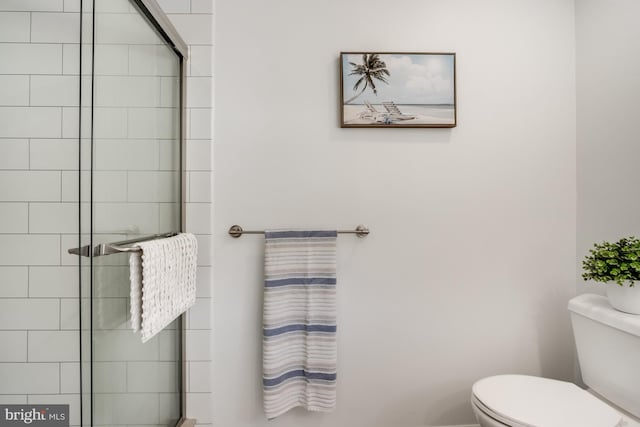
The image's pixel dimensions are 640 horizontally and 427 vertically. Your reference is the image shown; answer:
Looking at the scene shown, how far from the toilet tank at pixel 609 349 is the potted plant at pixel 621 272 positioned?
4cm

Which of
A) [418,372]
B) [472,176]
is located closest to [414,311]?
[418,372]

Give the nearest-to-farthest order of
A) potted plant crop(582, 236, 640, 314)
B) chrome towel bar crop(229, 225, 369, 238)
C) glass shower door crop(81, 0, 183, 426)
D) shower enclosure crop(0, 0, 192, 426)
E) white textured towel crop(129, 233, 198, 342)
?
shower enclosure crop(0, 0, 192, 426)
glass shower door crop(81, 0, 183, 426)
white textured towel crop(129, 233, 198, 342)
potted plant crop(582, 236, 640, 314)
chrome towel bar crop(229, 225, 369, 238)

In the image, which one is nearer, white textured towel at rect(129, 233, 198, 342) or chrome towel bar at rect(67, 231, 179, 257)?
chrome towel bar at rect(67, 231, 179, 257)

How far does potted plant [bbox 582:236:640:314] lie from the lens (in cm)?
108

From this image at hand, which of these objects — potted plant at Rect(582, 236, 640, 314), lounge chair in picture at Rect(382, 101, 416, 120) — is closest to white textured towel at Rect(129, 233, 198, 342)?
lounge chair in picture at Rect(382, 101, 416, 120)

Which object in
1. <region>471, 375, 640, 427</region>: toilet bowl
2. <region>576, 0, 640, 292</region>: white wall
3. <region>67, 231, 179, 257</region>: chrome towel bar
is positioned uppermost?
<region>576, 0, 640, 292</region>: white wall

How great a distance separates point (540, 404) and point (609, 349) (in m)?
0.31

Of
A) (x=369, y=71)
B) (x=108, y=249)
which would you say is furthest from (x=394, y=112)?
(x=108, y=249)

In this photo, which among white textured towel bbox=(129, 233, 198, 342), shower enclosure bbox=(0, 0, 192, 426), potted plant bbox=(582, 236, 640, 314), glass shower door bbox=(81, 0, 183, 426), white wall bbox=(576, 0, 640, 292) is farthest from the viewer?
white wall bbox=(576, 0, 640, 292)

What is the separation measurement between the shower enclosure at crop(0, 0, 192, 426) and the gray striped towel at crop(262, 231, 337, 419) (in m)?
0.48

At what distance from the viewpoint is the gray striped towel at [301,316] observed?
1.35 m

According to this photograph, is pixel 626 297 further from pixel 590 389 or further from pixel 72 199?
pixel 72 199

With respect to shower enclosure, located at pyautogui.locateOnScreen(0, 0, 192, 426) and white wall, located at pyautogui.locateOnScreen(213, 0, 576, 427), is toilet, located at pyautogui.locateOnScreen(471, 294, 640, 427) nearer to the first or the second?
→ white wall, located at pyautogui.locateOnScreen(213, 0, 576, 427)

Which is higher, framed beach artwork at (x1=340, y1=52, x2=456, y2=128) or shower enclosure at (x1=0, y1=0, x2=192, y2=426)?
framed beach artwork at (x1=340, y1=52, x2=456, y2=128)
